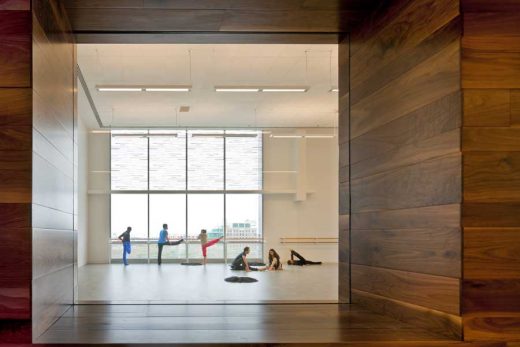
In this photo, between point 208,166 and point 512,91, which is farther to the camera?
point 208,166

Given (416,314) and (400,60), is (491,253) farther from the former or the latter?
(400,60)

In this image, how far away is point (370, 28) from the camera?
340cm

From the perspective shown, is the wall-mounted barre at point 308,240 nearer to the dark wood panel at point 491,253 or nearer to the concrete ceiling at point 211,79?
the concrete ceiling at point 211,79

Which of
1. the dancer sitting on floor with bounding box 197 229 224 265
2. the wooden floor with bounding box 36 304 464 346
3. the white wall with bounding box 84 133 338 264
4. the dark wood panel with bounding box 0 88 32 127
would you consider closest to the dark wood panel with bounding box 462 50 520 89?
the wooden floor with bounding box 36 304 464 346

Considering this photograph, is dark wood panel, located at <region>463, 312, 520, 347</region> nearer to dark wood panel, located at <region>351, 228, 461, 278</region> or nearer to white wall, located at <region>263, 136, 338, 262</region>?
dark wood panel, located at <region>351, 228, 461, 278</region>

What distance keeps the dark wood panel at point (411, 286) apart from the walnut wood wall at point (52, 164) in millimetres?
1904

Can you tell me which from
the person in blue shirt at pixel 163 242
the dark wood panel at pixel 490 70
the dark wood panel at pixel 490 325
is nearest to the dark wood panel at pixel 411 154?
the dark wood panel at pixel 490 70

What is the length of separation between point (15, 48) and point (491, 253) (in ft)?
7.89

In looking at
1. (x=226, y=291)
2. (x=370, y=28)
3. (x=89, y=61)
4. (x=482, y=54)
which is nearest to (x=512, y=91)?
(x=482, y=54)

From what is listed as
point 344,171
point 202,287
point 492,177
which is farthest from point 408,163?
point 202,287

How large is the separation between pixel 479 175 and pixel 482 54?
55 centimetres

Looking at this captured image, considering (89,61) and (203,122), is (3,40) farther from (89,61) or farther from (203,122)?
(203,122)

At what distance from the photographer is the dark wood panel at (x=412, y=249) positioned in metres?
2.38

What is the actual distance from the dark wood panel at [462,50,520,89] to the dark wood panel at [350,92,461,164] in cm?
10
